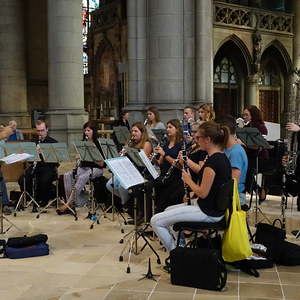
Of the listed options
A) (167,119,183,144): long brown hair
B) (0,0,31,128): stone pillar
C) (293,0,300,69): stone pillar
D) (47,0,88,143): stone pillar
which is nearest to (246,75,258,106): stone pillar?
(293,0,300,69): stone pillar

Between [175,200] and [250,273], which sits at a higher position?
[175,200]

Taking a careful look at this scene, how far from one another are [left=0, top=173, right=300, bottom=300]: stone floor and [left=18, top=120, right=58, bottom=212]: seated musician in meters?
2.24

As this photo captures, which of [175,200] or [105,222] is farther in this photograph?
[105,222]

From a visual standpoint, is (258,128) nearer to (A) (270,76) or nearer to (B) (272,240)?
(B) (272,240)

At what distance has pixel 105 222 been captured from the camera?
30.1ft

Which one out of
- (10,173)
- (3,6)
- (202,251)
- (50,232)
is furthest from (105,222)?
(3,6)

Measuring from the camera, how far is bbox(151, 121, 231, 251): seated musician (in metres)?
5.75

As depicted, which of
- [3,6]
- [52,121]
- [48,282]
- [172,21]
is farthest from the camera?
[3,6]

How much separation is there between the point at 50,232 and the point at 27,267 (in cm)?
186

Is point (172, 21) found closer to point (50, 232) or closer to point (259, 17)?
point (50, 232)

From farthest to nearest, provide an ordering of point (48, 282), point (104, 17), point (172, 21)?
point (104, 17) → point (172, 21) → point (48, 282)

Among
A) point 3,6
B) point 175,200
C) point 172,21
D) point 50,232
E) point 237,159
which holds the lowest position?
point 50,232

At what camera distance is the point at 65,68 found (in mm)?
15336

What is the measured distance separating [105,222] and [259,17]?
15.9 meters
